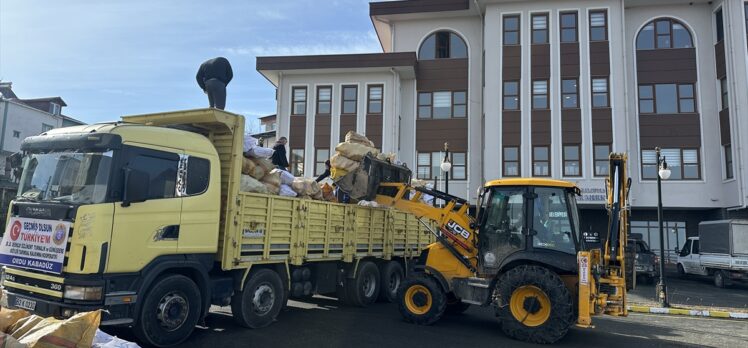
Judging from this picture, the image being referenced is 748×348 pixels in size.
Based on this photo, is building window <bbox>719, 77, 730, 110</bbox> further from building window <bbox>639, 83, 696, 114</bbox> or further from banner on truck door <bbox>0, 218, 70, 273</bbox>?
banner on truck door <bbox>0, 218, 70, 273</bbox>

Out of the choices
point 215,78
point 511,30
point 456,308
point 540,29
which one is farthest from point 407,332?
point 540,29

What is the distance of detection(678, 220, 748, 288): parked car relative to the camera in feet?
59.1

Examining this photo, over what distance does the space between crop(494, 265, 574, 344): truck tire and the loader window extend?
0.53m

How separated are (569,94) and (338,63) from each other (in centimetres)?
1143

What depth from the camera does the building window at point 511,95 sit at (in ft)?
77.7

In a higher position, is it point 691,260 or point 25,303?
point 691,260

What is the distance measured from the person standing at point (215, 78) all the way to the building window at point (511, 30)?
18185 millimetres

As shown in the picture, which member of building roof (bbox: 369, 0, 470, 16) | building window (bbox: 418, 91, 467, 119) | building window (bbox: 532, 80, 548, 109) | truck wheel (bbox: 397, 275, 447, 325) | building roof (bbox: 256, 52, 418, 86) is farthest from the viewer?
building window (bbox: 418, 91, 467, 119)

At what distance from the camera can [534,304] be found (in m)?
7.57

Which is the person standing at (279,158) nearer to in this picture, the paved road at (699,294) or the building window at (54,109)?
the paved road at (699,294)

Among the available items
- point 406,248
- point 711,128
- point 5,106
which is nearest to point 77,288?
point 406,248

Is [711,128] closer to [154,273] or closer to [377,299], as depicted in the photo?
[377,299]

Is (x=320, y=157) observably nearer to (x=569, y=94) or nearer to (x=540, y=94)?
(x=540, y=94)

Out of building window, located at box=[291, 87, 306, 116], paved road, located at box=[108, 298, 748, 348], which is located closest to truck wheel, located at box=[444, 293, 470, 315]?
paved road, located at box=[108, 298, 748, 348]
